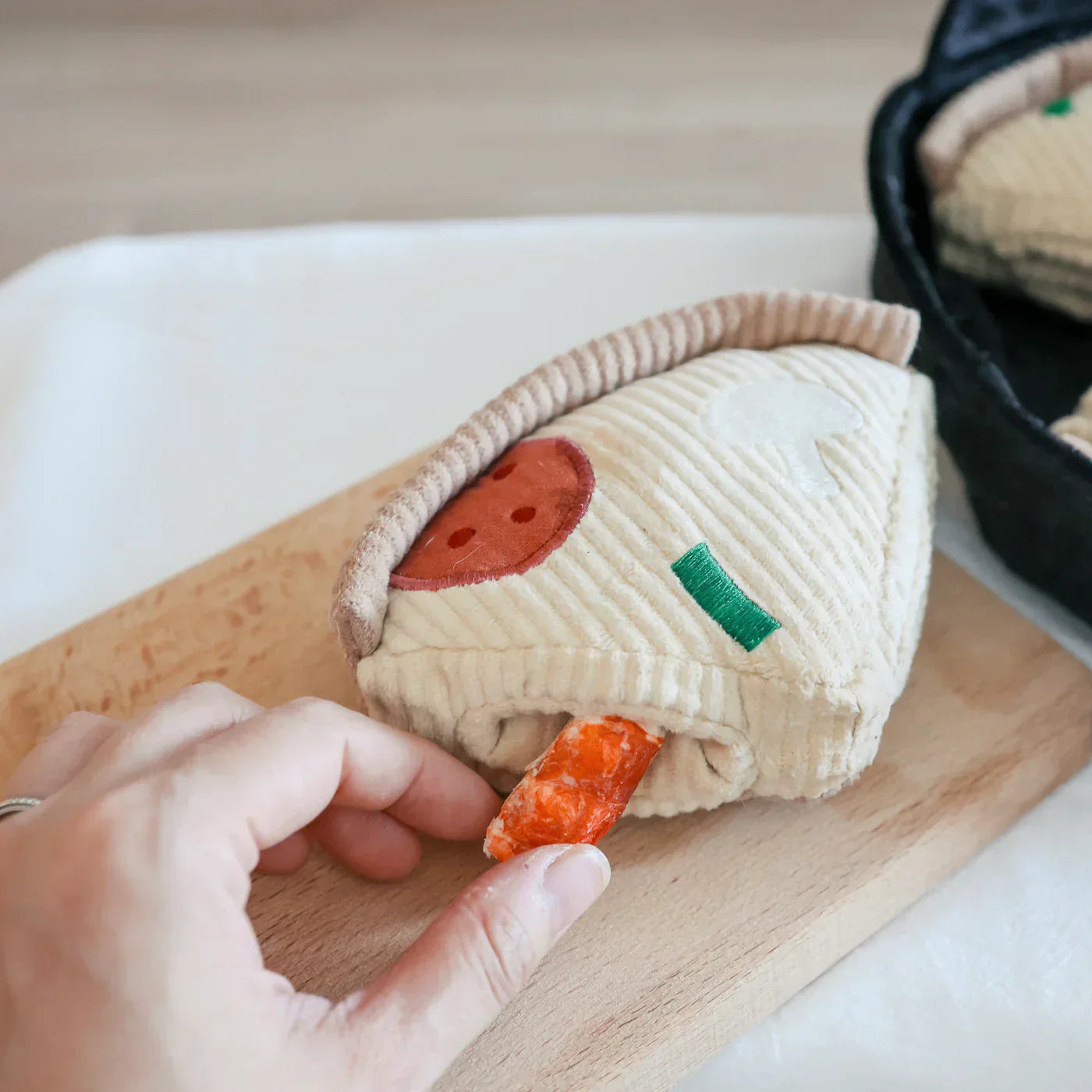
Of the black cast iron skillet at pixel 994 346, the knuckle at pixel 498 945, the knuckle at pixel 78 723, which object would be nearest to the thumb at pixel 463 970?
the knuckle at pixel 498 945

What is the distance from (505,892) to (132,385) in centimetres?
65

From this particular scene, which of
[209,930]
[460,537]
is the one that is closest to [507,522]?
[460,537]

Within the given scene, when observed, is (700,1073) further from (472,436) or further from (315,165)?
(315,165)

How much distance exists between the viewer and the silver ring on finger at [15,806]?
1.74ft

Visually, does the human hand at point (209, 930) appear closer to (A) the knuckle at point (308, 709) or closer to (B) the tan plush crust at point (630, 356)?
(A) the knuckle at point (308, 709)

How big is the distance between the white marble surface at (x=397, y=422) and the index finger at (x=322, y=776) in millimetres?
214

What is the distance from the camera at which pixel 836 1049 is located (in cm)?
60

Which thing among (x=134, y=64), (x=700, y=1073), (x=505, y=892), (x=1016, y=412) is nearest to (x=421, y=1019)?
(x=505, y=892)

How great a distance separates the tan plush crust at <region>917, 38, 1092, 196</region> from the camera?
847mm

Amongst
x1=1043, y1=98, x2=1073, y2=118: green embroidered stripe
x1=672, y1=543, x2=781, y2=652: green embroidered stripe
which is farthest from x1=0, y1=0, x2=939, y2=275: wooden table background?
x1=672, y1=543, x2=781, y2=652: green embroidered stripe

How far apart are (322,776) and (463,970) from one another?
0.35 feet

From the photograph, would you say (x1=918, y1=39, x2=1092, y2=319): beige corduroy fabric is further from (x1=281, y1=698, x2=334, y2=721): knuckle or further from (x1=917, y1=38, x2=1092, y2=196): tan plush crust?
(x1=281, y1=698, x2=334, y2=721): knuckle

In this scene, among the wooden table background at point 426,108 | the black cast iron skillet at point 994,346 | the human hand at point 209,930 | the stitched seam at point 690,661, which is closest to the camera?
the human hand at point 209,930

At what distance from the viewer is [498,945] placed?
1.54 feet
